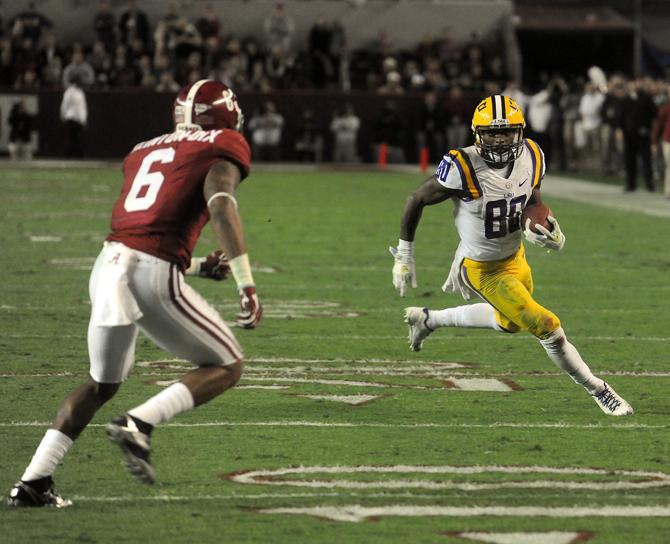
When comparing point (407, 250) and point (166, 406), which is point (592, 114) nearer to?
point (407, 250)

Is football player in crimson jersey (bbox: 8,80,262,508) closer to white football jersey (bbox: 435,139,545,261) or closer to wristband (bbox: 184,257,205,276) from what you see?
wristband (bbox: 184,257,205,276)

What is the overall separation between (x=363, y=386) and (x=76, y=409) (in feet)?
9.50

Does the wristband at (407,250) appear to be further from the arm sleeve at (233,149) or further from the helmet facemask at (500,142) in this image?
the arm sleeve at (233,149)

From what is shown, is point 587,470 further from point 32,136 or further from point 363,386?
point 32,136

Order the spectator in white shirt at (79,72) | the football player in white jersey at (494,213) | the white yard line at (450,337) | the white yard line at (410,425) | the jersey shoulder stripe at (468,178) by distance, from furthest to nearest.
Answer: the spectator in white shirt at (79,72), the white yard line at (450,337), the jersey shoulder stripe at (468,178), the football player in white jersey at (494,213), the white yard line at (410,425)

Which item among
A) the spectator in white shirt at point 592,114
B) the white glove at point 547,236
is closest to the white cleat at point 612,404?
the white glove at point 547,236

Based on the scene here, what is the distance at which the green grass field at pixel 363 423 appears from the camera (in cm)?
541

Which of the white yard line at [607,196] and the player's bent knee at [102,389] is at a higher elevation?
the player's bent knee at [102,389]

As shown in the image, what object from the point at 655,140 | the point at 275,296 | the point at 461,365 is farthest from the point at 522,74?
the point at 461,365

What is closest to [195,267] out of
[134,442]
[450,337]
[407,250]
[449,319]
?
[134,442]

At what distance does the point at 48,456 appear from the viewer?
5.49 m

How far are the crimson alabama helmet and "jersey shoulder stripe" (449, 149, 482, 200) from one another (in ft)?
7.05

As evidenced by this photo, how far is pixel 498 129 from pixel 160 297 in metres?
2.74

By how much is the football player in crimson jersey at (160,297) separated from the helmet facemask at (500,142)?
230cm
